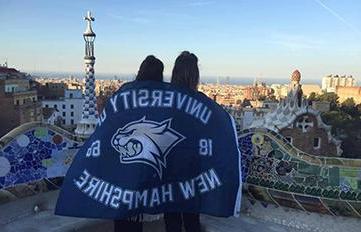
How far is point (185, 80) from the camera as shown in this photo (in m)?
3.47

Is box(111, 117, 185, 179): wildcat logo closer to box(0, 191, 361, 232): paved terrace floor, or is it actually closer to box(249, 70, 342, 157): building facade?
box(0, 191, 361, 232): paved terrace floor

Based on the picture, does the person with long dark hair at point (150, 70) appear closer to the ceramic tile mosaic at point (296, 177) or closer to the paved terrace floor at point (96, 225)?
the paved terrace floor at point (96, 225)

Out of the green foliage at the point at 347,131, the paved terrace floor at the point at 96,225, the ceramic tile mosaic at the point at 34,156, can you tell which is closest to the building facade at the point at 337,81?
the green foliage at the point at 347,131

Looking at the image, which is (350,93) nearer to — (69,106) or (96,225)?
(69,106)

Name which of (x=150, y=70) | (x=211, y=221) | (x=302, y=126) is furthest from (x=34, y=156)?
(x=302, y=126)

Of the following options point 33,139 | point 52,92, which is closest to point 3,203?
point 33,139

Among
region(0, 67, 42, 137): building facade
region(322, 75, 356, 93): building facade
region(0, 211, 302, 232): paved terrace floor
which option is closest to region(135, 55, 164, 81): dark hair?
region(0, 211, 302, 232): paved terrace floor

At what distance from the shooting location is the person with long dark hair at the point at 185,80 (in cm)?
346

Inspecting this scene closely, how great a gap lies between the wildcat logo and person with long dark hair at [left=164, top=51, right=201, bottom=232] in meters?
0.32

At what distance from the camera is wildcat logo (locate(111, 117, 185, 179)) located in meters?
3.30

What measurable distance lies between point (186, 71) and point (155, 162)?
2.28 feet

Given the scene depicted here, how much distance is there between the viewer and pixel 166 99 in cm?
340

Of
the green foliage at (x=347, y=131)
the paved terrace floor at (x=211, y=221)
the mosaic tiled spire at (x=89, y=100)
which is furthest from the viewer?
the green foliage at (x=347, y=131)

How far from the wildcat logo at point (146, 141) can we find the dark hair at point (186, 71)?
310 mm
